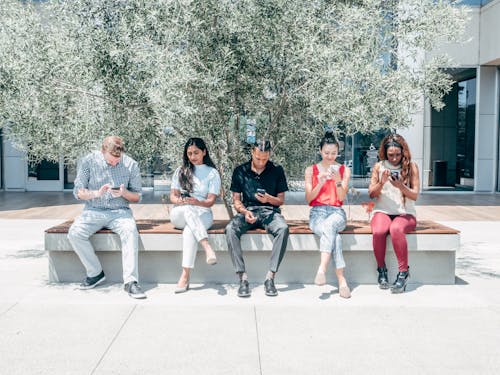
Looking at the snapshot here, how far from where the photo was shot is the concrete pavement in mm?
3617

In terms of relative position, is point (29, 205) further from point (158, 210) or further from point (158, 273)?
point (158, 273)

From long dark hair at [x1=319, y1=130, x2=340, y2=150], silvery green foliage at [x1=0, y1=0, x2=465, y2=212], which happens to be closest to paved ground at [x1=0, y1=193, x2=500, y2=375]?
long dark hair at [x1=319, y1=130, x2=340, y2=150]

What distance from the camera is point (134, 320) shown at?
14.9 ft

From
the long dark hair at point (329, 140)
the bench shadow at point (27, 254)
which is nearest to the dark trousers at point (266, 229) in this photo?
the long dark hair at point (329, 140)

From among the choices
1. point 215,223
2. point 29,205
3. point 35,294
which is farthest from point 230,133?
point 29,205

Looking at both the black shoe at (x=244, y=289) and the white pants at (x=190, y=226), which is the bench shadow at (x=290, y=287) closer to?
the black shoe at (x=244, y=289)

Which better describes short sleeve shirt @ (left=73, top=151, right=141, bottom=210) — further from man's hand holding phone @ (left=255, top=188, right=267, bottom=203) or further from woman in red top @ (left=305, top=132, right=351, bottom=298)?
woman in red top @ (left=305, top=132, right=351, bottom=298)

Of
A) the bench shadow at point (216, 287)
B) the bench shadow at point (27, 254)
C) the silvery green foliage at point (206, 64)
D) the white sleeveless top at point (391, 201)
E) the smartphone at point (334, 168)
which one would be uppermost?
the silvery green foliage at point (206, 64)

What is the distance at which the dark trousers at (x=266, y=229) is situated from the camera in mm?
5457

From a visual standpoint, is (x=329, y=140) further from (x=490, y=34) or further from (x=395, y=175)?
(x=490, y=34)

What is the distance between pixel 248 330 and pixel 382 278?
1868mm

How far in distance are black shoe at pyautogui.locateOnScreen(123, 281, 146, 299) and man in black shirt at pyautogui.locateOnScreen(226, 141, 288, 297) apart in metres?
0.90

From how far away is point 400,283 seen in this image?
5.44 m

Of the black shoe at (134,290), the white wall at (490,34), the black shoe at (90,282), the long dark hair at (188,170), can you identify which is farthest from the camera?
the white wall at (490,34)
